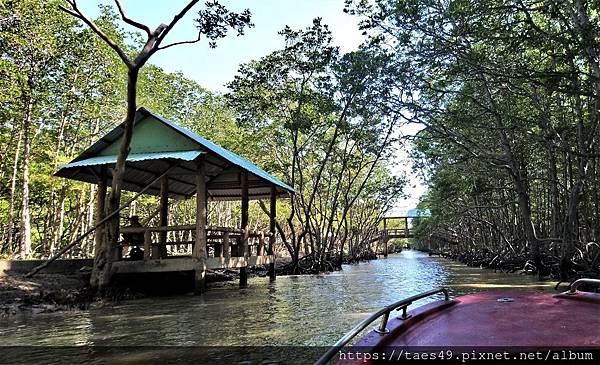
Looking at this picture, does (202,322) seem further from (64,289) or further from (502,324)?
(502,324)

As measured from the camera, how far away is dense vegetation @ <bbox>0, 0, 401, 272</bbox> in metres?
14.3

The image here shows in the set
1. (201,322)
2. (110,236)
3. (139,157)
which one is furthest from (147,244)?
(201,322)

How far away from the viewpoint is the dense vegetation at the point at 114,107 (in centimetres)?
1430

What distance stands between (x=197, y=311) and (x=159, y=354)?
3405 millimetres

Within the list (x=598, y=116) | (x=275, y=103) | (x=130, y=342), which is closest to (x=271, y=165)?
(x=275, y=103)

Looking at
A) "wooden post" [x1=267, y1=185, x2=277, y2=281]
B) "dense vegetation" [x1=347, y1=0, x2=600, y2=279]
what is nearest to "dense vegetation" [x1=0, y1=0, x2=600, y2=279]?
"dense vegetation" [x1=347, y1=0, x2=600, y2=279]

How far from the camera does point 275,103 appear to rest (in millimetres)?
19375

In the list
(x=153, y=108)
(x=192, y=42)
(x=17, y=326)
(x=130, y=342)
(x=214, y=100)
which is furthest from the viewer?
(x=214, y=100)

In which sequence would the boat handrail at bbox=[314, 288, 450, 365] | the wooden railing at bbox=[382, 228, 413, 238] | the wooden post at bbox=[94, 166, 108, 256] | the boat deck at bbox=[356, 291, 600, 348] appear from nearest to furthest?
the boat handrail at bbox=[314, 288, 450, 365] < the boat deck at bbox=[356, 291, 600, 348] < the wooden post at bbox=[94, 166, 108, 256] < the wooden railing at bbox=[382, 228, 413, 238]

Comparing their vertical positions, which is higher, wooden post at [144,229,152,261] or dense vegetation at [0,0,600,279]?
dense vegetation at [0,0,600,279]

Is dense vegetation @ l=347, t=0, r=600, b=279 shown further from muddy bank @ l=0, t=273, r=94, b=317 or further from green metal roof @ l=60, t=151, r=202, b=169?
muddy bank @ l=0, t=273, r=94, b=317

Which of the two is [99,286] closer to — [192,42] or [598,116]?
[192,42]

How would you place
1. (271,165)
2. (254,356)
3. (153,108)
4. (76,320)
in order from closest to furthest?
(254,356)
(76,320)
(153,108)
(271,165)

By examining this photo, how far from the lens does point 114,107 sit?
19078 mm
